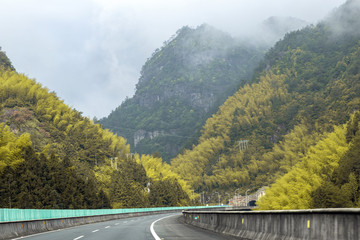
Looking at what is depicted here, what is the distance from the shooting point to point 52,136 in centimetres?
14200

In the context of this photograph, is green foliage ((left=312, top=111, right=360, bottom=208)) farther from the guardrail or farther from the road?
the road

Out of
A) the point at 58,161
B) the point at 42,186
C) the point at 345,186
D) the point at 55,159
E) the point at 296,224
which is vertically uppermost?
the point at 55,159

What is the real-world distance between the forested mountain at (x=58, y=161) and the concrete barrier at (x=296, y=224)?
187ft

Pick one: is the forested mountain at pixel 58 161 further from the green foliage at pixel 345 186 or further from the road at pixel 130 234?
the road at pixel 130 234

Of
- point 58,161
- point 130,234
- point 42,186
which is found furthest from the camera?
point 58,161

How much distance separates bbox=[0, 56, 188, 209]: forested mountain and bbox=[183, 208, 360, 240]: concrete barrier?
56.9m

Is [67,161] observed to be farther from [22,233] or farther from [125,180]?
[22,233]

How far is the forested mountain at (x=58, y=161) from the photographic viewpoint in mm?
73938

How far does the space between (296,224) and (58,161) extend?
3471 inches

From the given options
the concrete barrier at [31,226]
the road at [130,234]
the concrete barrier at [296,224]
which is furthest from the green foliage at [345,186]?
the concrete barrier at [296,224]

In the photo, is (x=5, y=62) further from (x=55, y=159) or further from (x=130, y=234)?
(x=130, y=234)

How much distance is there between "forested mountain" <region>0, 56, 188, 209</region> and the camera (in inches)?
2911

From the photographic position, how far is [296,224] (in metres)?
10.9

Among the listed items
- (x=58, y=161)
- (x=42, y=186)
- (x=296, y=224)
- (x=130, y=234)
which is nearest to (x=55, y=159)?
(x=58, y=161)
